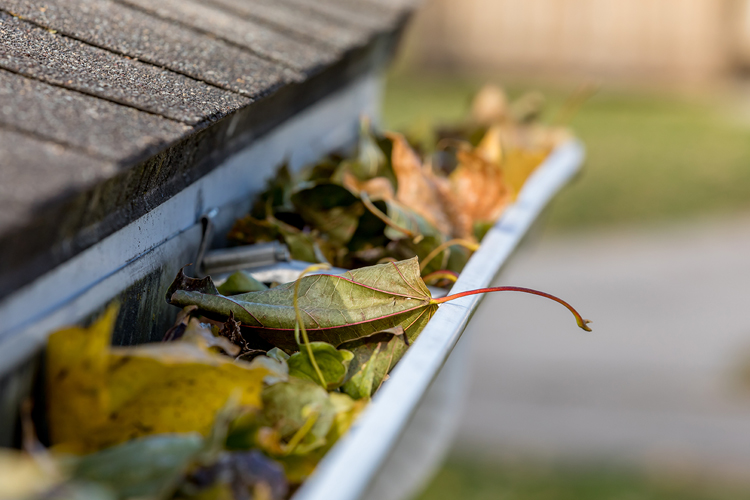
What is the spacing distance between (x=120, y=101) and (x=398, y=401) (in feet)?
1.50

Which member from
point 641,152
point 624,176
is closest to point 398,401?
point 624,176

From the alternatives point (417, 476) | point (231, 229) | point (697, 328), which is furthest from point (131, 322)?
point (697, 328)

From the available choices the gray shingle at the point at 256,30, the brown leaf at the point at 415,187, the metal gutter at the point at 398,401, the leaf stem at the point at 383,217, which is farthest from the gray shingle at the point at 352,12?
the metal gutter at the point at 398,401

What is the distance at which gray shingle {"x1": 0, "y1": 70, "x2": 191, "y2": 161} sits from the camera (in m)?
0.73

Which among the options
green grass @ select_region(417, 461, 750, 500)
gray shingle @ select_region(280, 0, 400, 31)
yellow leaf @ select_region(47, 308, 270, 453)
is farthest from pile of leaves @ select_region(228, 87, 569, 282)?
green grass @ select_region(417, 461, 750, 500)

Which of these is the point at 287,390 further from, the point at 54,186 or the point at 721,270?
the point at 721,270

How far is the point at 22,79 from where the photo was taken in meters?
0.82

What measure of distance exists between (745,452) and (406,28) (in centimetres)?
266

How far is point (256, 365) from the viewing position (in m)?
0.75

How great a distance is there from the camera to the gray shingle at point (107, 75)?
86cm

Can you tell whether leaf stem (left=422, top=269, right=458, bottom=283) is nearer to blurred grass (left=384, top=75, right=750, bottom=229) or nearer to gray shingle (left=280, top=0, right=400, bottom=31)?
gray shingle (left=280, top=0, right=400, bottom=31)

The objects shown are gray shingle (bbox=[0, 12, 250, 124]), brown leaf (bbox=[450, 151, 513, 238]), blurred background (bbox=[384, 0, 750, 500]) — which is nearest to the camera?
gray shingle (bbox=[0, 12, 250, 124])

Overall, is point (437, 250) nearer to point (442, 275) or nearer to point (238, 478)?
point (442, 275)

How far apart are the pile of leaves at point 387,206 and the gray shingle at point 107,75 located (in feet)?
0.92
